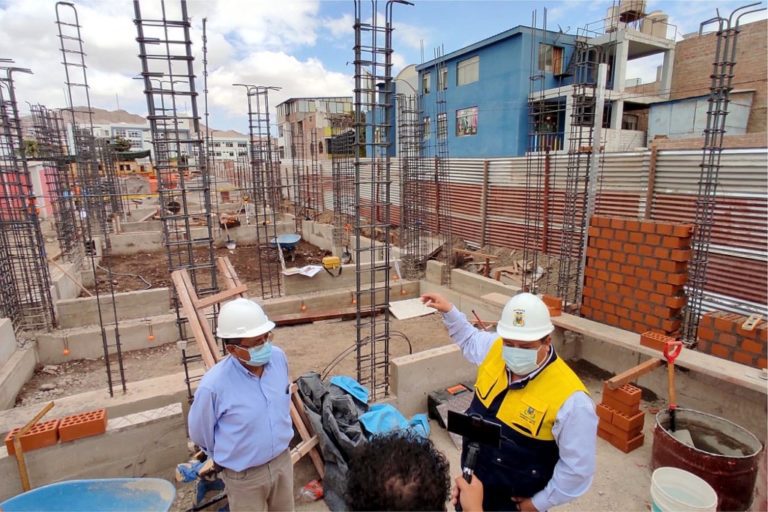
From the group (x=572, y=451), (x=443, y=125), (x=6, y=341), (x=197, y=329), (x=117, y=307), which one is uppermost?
(x=443, y=125)

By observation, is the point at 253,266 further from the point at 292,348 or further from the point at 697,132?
the point at 697,132

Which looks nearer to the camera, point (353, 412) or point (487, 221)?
point (353, 412)

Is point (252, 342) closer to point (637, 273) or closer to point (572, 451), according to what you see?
point (572, 451)

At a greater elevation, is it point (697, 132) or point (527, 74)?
point (527, 74)

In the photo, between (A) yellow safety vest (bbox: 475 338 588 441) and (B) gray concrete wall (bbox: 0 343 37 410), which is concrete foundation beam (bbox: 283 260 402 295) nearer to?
(B) gray concrete wall (bbox: 0 343 37 410)

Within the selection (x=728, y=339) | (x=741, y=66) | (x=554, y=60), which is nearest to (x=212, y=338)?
(x=728, y=339)

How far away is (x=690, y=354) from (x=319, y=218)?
1508cm

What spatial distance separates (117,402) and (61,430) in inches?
26.2

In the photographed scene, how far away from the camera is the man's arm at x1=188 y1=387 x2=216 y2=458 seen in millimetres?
2371

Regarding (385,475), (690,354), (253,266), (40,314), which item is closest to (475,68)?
(253,266)

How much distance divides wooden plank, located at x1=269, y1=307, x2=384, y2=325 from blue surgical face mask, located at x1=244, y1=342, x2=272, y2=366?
17.1 feet

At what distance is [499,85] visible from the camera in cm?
1769

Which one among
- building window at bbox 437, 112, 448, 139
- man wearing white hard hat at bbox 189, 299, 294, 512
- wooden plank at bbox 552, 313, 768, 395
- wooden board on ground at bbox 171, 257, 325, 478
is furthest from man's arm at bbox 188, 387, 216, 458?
building window at bbox 437, 112, 448, 139

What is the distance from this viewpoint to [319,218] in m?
18.0
